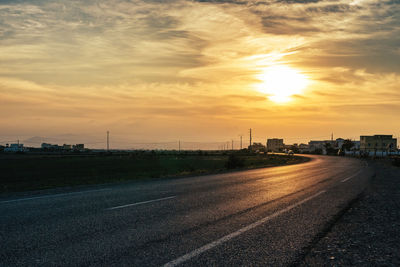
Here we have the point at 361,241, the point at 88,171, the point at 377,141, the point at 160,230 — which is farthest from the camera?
the point at 377,141

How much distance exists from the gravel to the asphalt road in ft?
0.86

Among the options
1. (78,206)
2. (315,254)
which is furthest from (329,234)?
(78,206)

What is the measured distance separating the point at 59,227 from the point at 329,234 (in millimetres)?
5182

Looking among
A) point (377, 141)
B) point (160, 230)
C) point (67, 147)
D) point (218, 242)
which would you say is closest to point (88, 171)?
point (160, 230)

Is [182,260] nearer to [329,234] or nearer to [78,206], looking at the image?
[329,234]

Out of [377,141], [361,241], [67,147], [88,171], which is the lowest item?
[88,171]

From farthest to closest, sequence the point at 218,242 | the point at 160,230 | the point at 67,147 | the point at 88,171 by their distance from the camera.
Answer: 1. the point at 67,147
2. the point at 88,171
3. the point at 160,230
4. the point at 218,242

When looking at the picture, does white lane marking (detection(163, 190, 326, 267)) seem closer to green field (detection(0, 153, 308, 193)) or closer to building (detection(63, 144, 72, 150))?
green field (detection(0, 153, 308, 193))

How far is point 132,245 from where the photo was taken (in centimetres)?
533

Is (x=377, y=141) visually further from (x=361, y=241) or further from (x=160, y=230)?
(x=160, y=230)

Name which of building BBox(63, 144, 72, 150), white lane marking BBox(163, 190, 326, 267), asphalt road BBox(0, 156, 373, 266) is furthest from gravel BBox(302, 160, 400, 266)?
building BBox(63, 144, 72, 150)

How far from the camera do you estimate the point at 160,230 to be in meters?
6.32

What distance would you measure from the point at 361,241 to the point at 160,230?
11.9ft

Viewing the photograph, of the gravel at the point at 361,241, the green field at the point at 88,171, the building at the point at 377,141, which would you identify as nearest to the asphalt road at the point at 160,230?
the gravel at the point at 361,241
